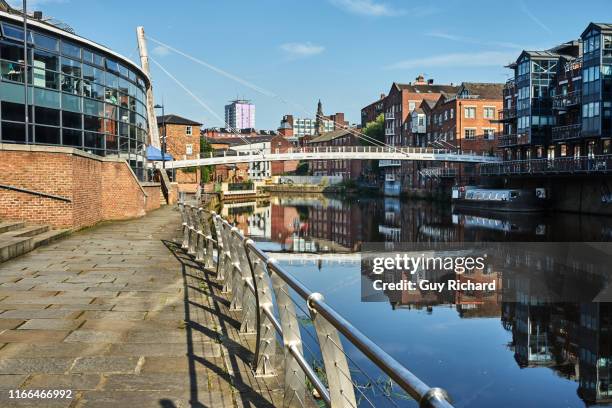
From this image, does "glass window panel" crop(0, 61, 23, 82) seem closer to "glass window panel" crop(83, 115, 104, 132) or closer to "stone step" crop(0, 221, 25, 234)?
"glass window panel" crop(83, 115, 104, 132)

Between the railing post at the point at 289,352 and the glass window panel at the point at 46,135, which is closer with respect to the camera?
the railing post at the point at 289,352

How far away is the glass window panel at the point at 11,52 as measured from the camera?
53.1 feet

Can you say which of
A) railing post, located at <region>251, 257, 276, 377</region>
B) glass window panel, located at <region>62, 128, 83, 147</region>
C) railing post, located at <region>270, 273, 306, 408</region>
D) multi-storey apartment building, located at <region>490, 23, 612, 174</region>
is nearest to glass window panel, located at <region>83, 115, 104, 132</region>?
glass window panel, located at <region>62, 128, 83, 147</region>

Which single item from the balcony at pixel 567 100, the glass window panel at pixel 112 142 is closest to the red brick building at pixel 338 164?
the balcony at pixel 567 100

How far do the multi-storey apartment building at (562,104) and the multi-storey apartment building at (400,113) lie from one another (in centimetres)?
2046

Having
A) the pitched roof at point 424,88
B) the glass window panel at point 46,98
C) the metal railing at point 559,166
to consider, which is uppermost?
the pitched roof at point 424,88

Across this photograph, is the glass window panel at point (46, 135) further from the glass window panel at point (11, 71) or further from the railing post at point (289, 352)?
the railing post at point (289, 352)

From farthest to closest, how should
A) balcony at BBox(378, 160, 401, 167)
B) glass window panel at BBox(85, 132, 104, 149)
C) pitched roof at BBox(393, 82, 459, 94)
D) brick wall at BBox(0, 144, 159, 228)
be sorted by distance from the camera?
pitched roof at BBox(393, 82, 459, 94) < balcony at BBox(378, 160, 401, 167) < glass window panel at BBox(85, 132, 104, 149) < brick wall at BBox(0, 144, 159, 228)

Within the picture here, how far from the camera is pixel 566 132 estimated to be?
132 ft

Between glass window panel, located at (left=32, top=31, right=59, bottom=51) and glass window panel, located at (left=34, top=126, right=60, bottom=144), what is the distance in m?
2.47

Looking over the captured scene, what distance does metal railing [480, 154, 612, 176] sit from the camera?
33781 millimetres

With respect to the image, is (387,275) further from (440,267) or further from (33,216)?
(33,216)

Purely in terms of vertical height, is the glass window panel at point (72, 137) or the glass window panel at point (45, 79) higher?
the glass window panel at point (45, 79)

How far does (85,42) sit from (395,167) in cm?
5701
